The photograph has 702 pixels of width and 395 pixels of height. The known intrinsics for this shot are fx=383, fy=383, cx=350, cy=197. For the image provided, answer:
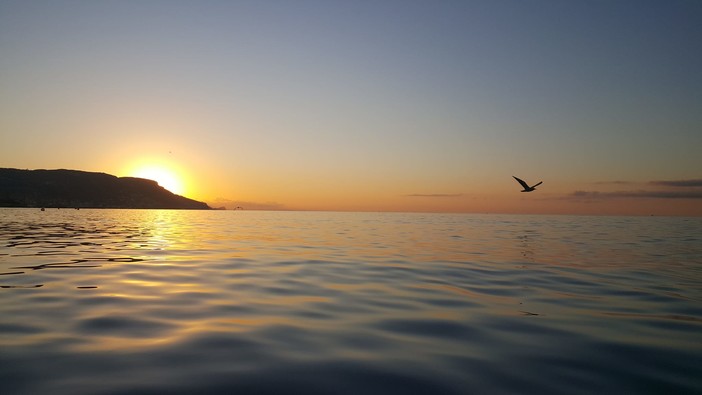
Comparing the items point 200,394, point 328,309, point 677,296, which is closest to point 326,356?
point 200,394

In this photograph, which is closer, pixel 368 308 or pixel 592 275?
pixel 368 308

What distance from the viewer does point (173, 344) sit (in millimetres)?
6109

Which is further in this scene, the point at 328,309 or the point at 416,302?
the point at 416,302

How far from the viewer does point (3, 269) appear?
44.0 ft

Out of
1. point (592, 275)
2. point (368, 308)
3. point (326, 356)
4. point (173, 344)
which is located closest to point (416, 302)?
point (368, 308)

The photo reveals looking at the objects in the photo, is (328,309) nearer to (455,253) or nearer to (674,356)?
(674,356)

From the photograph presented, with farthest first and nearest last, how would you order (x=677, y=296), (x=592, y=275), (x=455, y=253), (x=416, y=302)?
(x=455, y=253)
(x=592, y=275)
(x=677, y=296)
(x=416, y=302)

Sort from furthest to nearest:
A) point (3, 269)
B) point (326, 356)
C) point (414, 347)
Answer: point (3, 269), point (414, 347), point (326, 356)

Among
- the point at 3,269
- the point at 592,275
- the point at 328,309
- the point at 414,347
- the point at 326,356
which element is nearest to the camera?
the point at 326,356

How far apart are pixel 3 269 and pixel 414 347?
15007 mm

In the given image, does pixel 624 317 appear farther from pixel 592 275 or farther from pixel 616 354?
pixel 592 275

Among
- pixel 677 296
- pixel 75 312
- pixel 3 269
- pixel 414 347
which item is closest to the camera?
pixel 414 347

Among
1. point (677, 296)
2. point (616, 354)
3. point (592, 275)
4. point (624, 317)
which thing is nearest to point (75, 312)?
point (616, 354)

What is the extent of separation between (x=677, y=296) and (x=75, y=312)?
1513 cm
